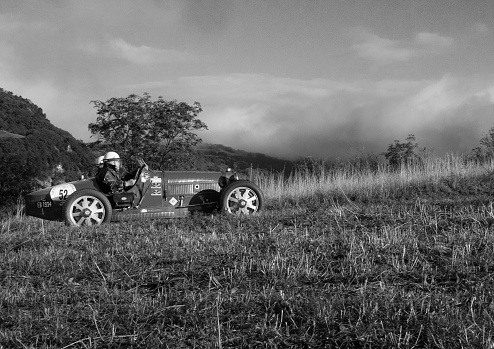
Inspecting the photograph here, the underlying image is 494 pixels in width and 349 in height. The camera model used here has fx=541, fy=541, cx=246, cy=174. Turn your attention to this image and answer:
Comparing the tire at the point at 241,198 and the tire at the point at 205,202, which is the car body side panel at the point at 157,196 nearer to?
the tire at the point at 205,202

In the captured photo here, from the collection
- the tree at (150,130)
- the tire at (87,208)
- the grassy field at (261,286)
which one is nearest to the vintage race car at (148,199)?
the tire at (87,208)

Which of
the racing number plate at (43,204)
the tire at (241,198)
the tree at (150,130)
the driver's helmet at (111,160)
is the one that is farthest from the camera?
the tree at (150,130)

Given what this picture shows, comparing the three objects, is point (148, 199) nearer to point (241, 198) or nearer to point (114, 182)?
point (114, 182)

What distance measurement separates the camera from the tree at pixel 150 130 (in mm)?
22828

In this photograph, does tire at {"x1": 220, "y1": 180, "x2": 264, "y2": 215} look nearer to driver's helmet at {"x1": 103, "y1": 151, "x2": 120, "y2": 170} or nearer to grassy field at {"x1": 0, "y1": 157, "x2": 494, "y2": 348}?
driver's helmet at {"x1": 103, "y1": 151, "x2": 120, "y2": 170}

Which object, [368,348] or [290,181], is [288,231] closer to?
[368,348]

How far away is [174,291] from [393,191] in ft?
33.1

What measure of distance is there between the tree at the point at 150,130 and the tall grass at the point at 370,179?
28.6ft

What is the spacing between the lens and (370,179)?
47.1ft

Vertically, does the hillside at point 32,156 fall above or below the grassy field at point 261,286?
above

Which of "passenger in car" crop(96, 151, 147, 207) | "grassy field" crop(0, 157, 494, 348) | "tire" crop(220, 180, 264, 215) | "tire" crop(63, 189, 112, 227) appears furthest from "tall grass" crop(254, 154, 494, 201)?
"grassy field" crop(0, 157, 494, 348)

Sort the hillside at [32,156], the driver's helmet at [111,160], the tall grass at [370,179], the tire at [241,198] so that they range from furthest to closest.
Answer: the hillside at [32,156] < the tall grass at [370,179] < the driver's helmet at [111,160] < the tire at [241,198]

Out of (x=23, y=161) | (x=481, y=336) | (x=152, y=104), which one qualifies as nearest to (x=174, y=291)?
(x=481, y=336)

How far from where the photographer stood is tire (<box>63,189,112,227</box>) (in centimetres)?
912
